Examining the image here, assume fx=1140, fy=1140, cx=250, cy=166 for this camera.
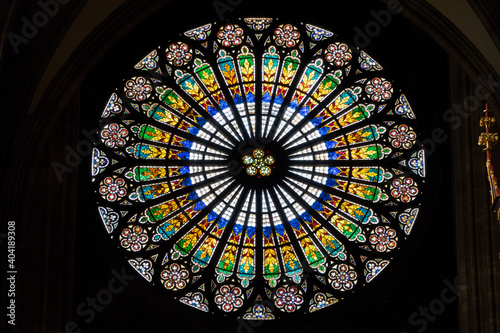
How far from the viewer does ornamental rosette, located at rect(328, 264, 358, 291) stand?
59.8ft

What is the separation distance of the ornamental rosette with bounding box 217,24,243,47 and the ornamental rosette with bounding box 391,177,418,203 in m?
3.59

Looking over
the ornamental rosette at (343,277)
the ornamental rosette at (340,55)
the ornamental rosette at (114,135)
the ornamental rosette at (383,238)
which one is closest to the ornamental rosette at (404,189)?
the ornamental rosette at (383,238)

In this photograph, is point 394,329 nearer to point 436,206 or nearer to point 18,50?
point 436,206

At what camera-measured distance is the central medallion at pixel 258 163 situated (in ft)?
62.2

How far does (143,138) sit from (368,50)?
4.07 m

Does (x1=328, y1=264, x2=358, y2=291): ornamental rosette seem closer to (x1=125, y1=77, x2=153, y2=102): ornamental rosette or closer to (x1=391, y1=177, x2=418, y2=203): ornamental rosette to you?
(x1=391, y1=177, x2=418, y2=203): ornamental rosette

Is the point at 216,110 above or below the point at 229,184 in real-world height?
above

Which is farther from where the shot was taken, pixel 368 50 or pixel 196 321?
pixel 368 50

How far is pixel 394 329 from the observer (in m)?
17.7

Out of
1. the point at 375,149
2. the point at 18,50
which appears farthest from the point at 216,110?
the point at 18,50

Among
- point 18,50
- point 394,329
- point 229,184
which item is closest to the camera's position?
point 18,50

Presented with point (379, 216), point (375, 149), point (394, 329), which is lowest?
point (394, 329)

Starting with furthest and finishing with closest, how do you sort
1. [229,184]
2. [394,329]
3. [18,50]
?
[229,184], [394,329], [18,50]

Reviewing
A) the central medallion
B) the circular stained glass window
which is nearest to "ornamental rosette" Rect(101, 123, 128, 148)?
the circular stained glass window
